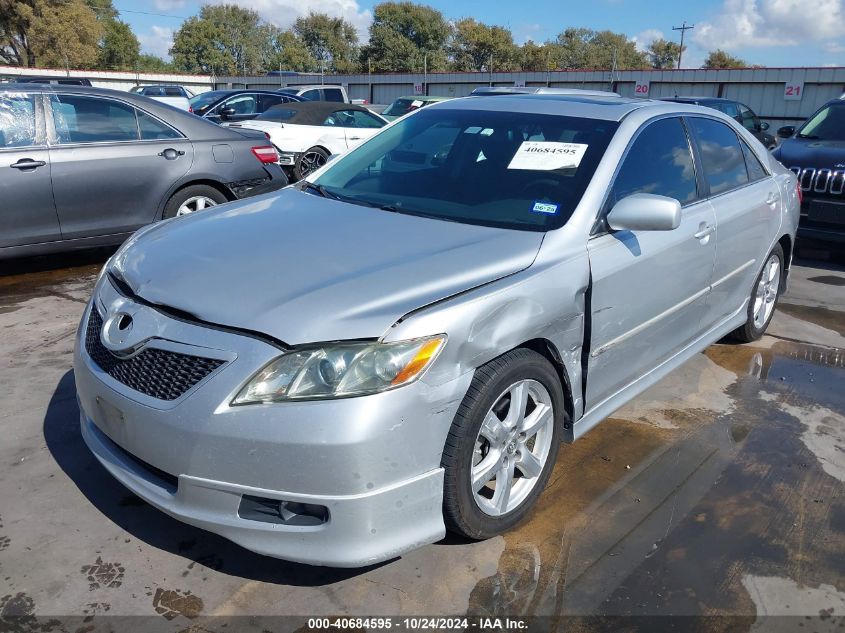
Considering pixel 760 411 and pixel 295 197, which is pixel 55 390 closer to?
pixel 295 197

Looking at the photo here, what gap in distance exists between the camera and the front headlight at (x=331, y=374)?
219 cm

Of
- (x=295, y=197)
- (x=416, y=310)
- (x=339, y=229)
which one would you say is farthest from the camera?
(x=295, y=197)

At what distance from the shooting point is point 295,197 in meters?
3.57

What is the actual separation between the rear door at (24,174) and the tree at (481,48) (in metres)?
76.8

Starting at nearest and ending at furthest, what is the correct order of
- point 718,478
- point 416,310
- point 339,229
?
point 416,310, point 339,229, point 718,478

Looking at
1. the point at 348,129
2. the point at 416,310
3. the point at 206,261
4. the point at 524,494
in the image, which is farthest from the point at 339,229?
the point at 348,129

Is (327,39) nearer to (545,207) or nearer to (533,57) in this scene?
(533,57)

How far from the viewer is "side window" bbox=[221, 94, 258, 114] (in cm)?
1642

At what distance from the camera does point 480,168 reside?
3410 millimetres

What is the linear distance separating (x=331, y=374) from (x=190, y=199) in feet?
15.7

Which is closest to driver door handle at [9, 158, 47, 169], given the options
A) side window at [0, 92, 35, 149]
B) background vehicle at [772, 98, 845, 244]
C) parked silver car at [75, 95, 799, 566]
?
side window at [0, 92, 35, 149]

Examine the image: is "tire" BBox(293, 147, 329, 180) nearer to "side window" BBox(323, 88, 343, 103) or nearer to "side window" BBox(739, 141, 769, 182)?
"side window" BBox(739, 141, 769, 182)

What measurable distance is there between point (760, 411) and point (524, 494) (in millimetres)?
1961

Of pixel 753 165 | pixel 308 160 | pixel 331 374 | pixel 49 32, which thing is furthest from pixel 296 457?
pixel 49 32
